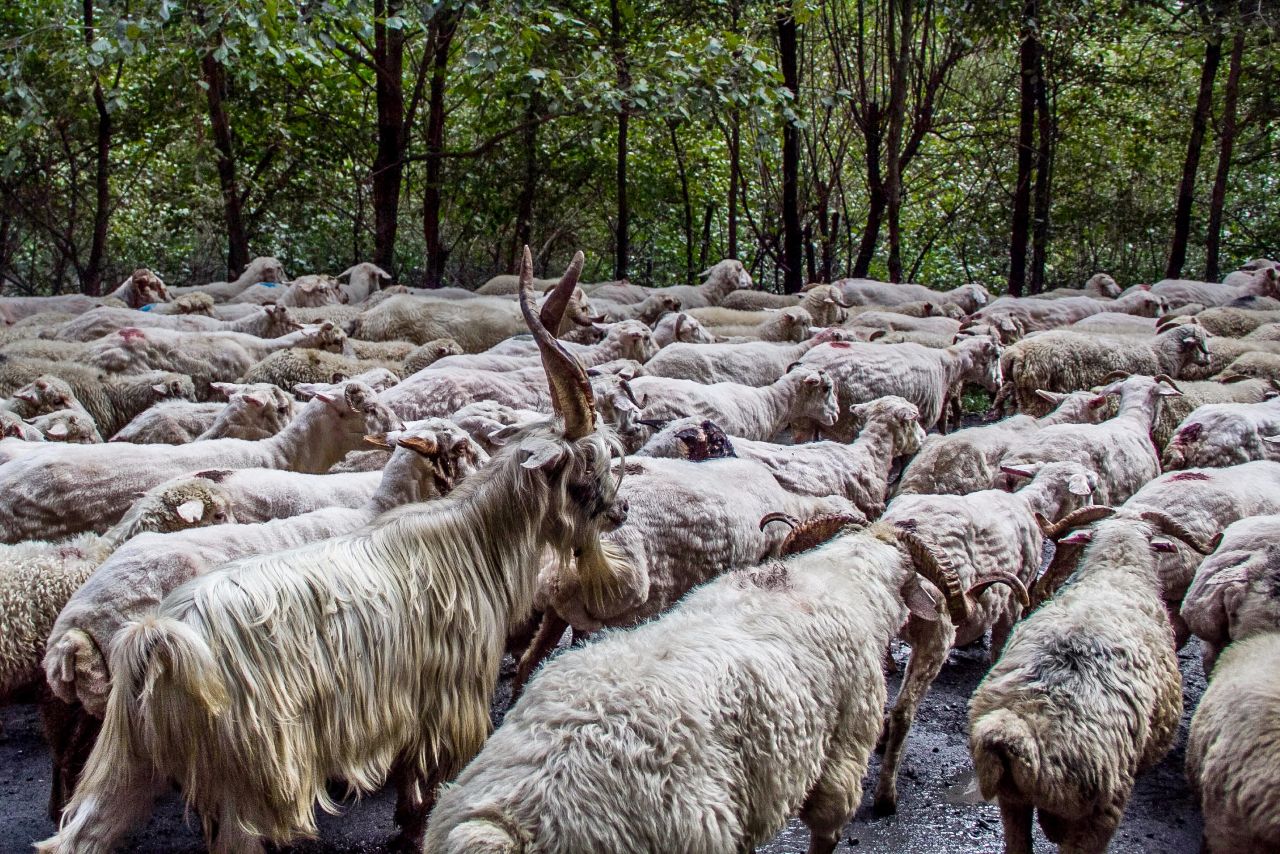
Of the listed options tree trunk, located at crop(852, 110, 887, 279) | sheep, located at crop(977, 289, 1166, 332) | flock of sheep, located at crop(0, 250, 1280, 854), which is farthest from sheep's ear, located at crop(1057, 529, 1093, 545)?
tree trunk, located at crop(852, 110, 887, 279)

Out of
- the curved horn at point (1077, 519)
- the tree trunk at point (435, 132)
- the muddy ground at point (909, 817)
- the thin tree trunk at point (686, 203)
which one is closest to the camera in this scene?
the muddy ground at point (909, 817)

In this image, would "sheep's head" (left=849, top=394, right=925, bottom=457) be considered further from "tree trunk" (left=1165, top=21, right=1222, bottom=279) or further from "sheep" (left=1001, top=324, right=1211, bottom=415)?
"tree trunk" (left=1165, top=21, right=1222, bottom=279)

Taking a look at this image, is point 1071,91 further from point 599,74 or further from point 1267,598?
point 1267,598

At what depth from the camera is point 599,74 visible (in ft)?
37.0

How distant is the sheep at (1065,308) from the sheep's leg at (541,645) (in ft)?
28.8

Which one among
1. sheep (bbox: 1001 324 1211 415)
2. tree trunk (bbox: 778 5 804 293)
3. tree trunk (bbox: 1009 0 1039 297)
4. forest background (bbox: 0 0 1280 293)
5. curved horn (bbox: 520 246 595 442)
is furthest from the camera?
tree trunk (bbox: 778 5 804 293)

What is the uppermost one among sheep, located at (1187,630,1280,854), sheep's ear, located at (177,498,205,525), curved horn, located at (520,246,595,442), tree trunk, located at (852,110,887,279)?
tree trunk, located at (852,110,887,279)

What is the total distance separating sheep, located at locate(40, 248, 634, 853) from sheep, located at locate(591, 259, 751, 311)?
32.5 ft

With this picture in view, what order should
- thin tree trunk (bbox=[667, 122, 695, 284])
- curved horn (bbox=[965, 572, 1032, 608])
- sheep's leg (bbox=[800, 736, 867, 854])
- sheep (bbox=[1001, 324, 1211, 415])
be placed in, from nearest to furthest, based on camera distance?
sheep's leg (bbox=[800, 736, 867, 854]) → curved horn (bbox=[965, 572, 1032, 608]) → sheep (bbox=[1001, 324, 1211, 415]) → thin tree trunk (bbox=[667, 122, 695, 284])

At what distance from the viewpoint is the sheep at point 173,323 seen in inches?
405

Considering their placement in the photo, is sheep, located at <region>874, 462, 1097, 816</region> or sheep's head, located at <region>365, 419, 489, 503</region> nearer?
sheep, located at <region>874, 462, 1097, 816</region>

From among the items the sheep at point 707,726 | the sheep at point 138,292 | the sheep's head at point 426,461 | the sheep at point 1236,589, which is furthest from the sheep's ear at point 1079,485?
the sheep at point 138,292

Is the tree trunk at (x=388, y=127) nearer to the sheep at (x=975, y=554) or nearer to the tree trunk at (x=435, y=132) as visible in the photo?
the tree trunk at (x=435, y=132)

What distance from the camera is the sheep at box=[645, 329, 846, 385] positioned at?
872 cm
